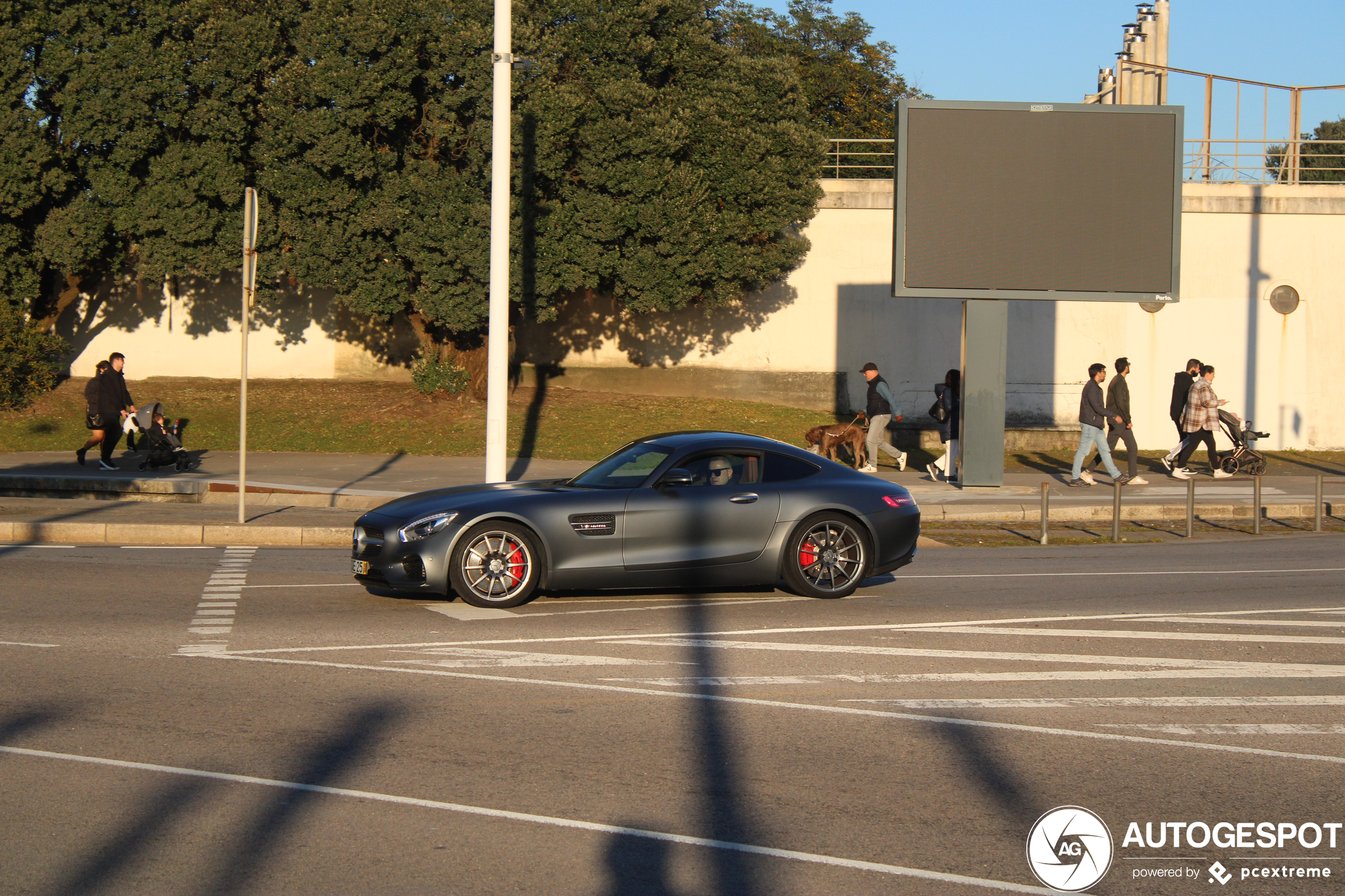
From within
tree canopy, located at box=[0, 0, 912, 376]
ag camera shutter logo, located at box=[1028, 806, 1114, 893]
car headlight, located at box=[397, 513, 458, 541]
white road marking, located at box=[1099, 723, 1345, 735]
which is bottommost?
ag camera shutter logo, located at box=[1028, 806, 1114, 893]

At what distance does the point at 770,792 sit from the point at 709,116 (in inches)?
828

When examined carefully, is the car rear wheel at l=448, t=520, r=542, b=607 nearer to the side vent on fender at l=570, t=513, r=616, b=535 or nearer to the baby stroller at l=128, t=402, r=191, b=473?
the side vent on fender at l=570, t=513, r=616, b=535

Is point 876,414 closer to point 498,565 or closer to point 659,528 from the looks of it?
point 659,528

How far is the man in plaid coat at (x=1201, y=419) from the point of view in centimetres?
1952

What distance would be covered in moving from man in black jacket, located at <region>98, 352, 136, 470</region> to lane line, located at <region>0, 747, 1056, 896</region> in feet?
44.7

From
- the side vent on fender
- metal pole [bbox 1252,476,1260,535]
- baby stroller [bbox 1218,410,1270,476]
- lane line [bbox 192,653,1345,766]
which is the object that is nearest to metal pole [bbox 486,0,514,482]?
the side vent on fender

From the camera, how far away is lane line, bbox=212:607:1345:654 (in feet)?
26.0

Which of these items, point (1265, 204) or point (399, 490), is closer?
point (399, 490)

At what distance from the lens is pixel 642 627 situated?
344 inches

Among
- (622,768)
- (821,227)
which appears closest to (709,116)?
(821,227)

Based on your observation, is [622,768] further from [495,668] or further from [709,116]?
[709,116]

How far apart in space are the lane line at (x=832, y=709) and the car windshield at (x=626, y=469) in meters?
2.77

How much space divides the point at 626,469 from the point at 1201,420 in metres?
13.1

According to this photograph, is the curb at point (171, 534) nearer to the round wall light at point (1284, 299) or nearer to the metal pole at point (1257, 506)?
the metal pole at point (1257, 506)
